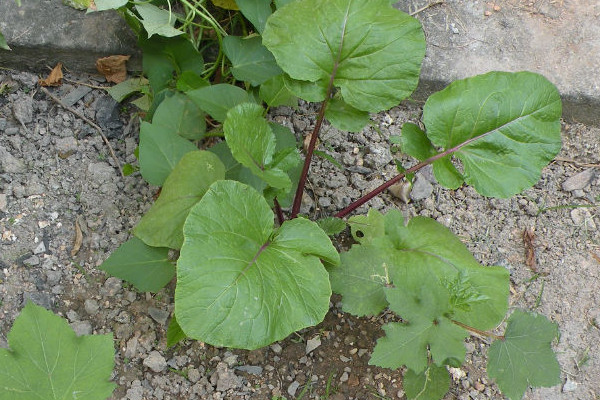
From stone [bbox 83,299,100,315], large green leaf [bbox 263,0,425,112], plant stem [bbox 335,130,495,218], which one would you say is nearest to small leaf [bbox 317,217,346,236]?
plant stem [bbox 335,130,495,218]

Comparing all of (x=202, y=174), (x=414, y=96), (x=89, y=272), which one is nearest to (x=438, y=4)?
(x=414, y=96)

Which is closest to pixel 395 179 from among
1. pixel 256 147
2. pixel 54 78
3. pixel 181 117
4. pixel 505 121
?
pixel 505 121

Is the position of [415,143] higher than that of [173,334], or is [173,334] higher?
[415,143]

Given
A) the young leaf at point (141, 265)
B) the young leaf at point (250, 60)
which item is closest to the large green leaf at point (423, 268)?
the young leaf at point (141, 265)

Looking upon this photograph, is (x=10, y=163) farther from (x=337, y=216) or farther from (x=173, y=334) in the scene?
(x=337, y=216)

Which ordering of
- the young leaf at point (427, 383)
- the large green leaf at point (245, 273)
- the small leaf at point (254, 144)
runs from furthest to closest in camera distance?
the young leaf at point (427, 383)
the small leaf at point (254, 144)
the large green leaf at point (245, 273)

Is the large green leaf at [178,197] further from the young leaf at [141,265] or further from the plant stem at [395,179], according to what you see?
the plant stem at [395,179]

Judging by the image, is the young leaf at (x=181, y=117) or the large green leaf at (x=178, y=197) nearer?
the large green leaf at (x=178, y=197)

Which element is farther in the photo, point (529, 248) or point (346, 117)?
point (529, 248)
